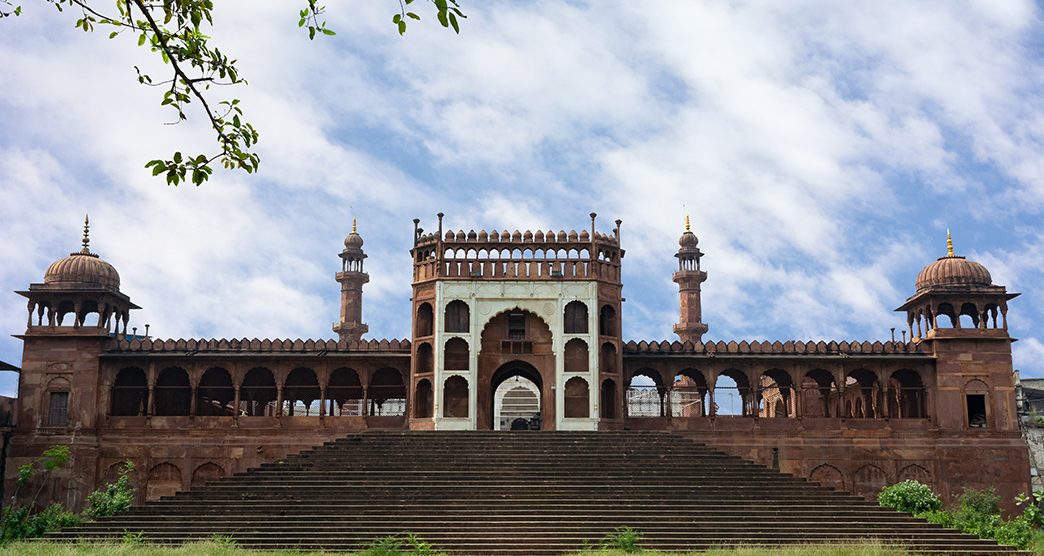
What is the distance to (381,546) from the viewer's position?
2256cm

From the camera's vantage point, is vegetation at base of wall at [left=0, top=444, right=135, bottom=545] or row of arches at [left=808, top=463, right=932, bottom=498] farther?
row of arches at [left=808, top=463, right=932, bottom=498]

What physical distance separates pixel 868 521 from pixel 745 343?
13418 mm

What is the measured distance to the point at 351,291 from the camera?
60125 millimetres

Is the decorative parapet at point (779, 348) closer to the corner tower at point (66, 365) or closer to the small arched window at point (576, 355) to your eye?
the small arched window at point (576, 355)

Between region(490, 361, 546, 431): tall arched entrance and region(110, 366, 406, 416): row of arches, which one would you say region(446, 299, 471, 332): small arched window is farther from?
region(490, 361, 546, 431): tall arched entrance

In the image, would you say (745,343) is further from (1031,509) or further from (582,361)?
(1031,509)

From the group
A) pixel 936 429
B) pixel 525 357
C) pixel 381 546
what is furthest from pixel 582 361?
pixel 381 546

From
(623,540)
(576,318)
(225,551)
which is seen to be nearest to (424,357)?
(576,318)

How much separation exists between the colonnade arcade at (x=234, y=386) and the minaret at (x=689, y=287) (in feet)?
66.8

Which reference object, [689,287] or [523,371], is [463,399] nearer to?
[523,371]

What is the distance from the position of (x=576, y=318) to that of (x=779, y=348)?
757 centimetres

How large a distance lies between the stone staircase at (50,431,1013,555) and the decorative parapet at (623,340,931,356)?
7.73m

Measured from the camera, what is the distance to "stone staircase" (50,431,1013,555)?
24.4 m

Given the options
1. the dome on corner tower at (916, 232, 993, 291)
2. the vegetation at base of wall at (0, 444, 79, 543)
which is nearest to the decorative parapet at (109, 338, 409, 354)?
the vegetation at base of wall at (0, 444, 79, 543)
